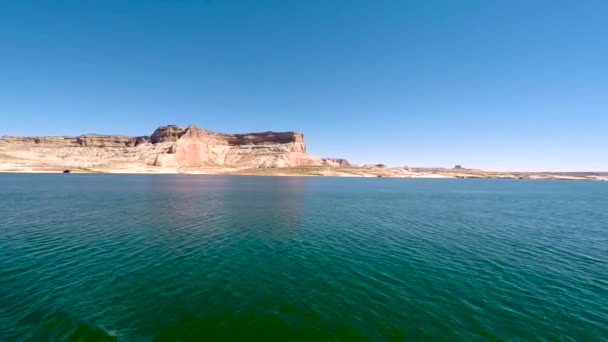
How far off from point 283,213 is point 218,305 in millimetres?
34441

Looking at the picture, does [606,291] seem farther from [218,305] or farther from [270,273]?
[218,305]

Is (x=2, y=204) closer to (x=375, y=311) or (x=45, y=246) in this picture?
(x=45, y=246)

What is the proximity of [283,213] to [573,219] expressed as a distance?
181 ft

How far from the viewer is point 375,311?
54.3ft

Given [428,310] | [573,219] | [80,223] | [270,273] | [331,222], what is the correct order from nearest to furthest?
1. [428,310]
2. [270,273]
3. [80,223]
4. [331,222]
5. [573,219]

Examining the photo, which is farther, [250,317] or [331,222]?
[331,222]

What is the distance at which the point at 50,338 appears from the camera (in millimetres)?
13180

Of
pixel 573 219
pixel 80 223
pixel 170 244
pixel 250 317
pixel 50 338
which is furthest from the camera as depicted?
pixel 573 219

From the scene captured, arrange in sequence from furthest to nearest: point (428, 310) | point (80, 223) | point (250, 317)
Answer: point (80, 223) → point (428, 310) → point (250, 317)

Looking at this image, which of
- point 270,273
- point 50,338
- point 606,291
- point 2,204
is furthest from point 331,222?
point 2,204

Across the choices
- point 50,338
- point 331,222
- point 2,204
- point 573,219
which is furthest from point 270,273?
point 2,204

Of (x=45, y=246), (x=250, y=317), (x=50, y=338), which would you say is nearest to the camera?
(x=50, y=338)

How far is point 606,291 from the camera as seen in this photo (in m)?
20.0

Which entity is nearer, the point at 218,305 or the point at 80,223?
the point at 218,305
